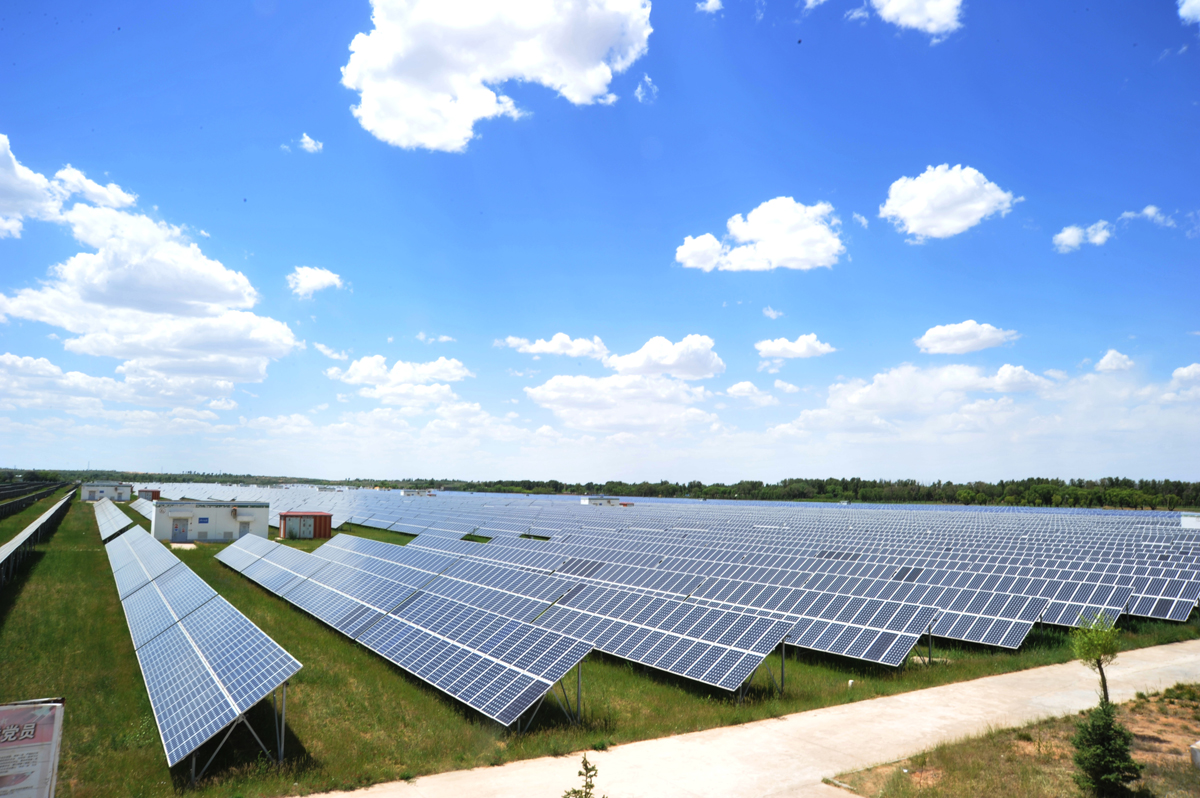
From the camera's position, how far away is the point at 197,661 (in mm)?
15617

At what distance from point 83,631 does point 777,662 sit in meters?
26.6

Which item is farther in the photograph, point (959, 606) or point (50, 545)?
point (50, 545)

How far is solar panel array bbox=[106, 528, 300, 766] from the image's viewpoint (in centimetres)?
1258

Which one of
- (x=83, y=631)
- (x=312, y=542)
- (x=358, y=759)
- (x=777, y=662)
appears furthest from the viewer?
(x=312, y=542)

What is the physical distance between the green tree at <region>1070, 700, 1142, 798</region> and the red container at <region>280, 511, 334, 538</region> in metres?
66.4

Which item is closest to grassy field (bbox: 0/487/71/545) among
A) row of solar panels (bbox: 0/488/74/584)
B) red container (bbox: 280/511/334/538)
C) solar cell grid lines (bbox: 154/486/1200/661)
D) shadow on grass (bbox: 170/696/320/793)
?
row of solar panels (bbox: 0/488/74/584)

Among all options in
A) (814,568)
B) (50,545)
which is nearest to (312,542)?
(50,545)

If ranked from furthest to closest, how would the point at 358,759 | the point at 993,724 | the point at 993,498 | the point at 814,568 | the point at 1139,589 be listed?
the point at 993,498
the point at 814,568
the point at 1139,589
the point at 993,724
the point at 358,759

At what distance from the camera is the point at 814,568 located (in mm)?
31234

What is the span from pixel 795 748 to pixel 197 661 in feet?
47.0

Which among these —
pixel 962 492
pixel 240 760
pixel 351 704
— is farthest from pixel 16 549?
pixel 962 492

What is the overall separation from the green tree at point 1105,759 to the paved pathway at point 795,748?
3.30 m

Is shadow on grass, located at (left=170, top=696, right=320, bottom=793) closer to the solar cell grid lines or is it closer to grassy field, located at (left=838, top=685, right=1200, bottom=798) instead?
grassy field, located at (left=838, top=685, right=1200, bottom=798)

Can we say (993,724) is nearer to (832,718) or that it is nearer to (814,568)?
(832,718)
